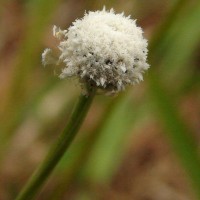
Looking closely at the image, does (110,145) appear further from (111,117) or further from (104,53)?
(104,53)

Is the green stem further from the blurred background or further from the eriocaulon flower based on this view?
the blurred background

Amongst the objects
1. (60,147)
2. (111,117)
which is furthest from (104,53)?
(111,117)

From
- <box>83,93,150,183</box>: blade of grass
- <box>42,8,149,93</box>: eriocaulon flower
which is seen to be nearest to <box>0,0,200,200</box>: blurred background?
<box>83,93,150,183</box>: blade of grass

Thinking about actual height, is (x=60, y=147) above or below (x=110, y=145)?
below

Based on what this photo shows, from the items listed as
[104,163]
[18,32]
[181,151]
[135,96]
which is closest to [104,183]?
[104,163]

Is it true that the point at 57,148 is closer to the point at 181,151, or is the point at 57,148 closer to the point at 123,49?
the point at 123,49

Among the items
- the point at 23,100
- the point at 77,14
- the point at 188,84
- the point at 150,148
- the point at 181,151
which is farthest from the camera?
the point at 77,14

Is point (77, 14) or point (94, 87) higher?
point (77, 14)
